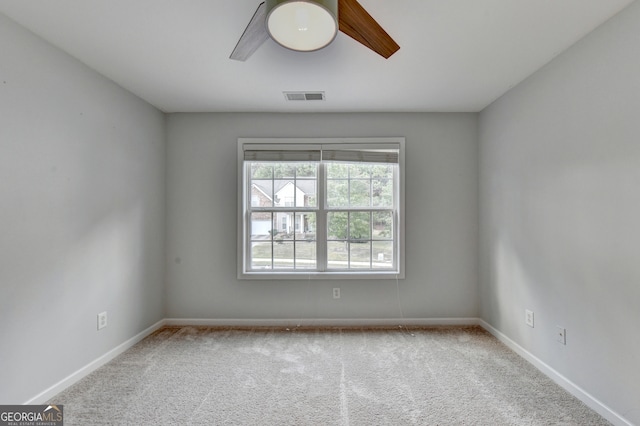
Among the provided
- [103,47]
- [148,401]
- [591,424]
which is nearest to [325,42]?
[103,47]

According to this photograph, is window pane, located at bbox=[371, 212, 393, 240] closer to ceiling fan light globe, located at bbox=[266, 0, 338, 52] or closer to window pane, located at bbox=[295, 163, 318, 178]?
window pane, located at bbox=[295, 163, 318, 178]

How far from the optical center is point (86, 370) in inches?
93.7

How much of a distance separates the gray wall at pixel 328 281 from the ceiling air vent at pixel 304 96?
0.40m

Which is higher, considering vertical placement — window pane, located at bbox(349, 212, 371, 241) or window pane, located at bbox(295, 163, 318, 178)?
window pane, located at bbox(295, 163, 318, 178)

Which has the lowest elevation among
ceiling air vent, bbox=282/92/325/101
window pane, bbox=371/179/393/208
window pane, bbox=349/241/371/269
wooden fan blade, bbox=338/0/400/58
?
window pane, bbox=349/241/371/269

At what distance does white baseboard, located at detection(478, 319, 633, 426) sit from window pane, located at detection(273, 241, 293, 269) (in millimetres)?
2251

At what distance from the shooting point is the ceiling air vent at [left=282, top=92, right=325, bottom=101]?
2.92 meters

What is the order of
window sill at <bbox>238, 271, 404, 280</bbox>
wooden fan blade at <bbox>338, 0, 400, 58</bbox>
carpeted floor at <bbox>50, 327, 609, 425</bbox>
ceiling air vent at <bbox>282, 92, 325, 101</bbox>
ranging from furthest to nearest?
window sill at <bbox>238, 271, 404, 280</bbox> → ceiling air vent at <bbox>282, 92, 325, 101</bbox> → carpeted floor at <bbox>50, 327, 609, 425</bbox> → wooden fan blade at <bbox>338, 0, 400, 58</bbox>

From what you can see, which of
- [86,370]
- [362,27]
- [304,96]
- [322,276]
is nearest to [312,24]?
[362,27]

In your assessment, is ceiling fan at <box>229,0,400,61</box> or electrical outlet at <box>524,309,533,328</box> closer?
ceiling fan at <box>229,0,400,61</box>

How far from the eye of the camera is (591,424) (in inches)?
72.6

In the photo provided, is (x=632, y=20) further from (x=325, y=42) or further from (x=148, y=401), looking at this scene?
(x=148, y=401)

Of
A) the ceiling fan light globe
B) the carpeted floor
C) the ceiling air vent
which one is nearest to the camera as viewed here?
the ceiling fan light globe

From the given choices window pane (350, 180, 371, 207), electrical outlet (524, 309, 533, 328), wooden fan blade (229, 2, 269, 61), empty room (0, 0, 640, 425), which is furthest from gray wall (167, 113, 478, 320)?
wooden fan blade (229, 2, 269, 61)
